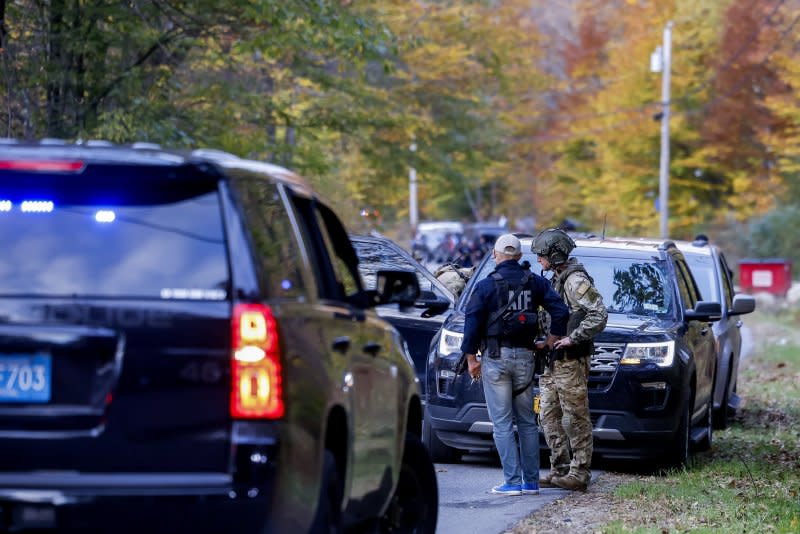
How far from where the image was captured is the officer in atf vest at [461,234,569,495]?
10.4 metres

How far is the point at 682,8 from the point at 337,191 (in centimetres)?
2392

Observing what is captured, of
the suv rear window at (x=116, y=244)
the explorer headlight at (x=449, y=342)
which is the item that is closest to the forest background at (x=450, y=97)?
the explorer headlight at (x=449, y=342)

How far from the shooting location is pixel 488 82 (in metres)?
37.5

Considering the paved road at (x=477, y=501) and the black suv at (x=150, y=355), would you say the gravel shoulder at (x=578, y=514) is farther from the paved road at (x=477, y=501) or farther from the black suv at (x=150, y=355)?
the black suv at (x=150, y=355)

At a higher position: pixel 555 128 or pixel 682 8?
pixel 682 8

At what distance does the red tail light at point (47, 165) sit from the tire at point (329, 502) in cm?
141

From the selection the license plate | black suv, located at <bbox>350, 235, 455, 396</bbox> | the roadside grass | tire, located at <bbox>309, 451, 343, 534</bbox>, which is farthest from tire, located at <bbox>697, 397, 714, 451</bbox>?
the license plate

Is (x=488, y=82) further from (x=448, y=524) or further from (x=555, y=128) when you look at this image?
(x=448, y=524)

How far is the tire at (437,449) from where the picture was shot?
1253 cm

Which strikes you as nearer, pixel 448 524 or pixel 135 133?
pixel 448 524

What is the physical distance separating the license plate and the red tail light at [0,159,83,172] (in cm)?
69

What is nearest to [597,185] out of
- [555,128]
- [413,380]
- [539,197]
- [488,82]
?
[555,128]

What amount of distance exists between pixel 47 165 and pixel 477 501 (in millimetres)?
5629

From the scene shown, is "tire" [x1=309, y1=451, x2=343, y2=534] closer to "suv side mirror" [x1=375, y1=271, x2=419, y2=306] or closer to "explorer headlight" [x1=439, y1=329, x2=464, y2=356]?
"suv side mirror" [x1=375, y1=271, x2=419, y2=306]
